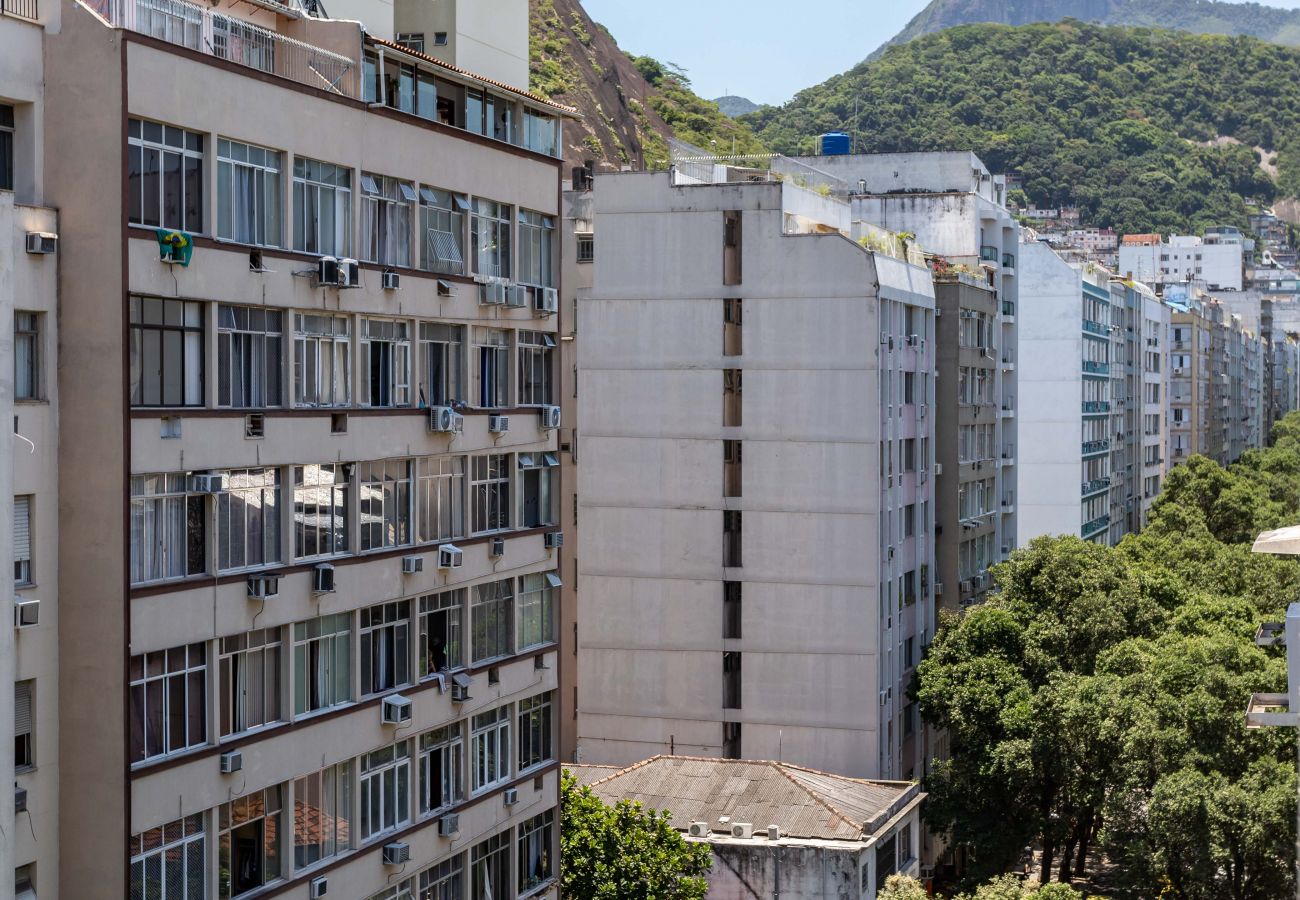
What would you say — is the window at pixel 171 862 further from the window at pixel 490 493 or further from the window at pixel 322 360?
the window at pixel 490 493

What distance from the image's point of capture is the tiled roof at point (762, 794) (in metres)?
42.2

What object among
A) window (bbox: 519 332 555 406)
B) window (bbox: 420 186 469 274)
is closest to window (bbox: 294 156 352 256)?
window (bbox: 420 186 469 274)

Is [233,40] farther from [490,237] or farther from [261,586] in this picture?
[261,586]

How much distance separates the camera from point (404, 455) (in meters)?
27.5

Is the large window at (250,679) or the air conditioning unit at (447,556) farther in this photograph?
the air conditioning unit at (447,556)

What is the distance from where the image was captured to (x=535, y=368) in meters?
31.8

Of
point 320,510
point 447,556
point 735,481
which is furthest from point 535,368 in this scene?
point 735,481

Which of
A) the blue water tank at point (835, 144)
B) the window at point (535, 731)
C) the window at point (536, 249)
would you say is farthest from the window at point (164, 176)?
the blue water tank at point (835, 144)

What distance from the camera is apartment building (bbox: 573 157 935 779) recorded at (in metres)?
48.1

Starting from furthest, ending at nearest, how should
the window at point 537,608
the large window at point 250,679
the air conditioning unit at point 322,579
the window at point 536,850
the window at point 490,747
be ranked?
the window at point 537,608
the window at point 536,850
the window at point 490,747
the air conditioning unit at point 322,579
the large window at point 250,679

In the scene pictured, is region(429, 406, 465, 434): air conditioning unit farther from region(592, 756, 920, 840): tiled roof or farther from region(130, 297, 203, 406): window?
region(592, 756, 920, 840): tiled roof

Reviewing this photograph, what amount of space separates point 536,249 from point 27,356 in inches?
472

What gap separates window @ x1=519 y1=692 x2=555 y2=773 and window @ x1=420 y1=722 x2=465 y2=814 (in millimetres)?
2285

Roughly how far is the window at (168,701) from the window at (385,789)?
4048 mm
